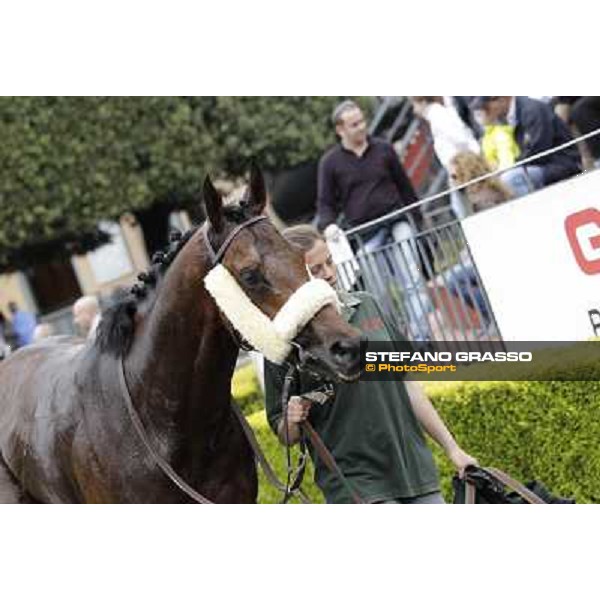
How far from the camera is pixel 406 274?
619 centimetres

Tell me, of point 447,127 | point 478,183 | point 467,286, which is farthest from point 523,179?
point 447,127

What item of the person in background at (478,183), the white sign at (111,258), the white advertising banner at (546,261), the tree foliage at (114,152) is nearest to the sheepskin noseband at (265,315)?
the white advertising banner at (546,261)

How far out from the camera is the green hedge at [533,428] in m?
4.62

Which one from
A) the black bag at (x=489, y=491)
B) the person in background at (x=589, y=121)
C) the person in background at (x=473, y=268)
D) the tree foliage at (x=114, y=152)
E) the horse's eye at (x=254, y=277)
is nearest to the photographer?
the horse's eye at (x=254, y=277)

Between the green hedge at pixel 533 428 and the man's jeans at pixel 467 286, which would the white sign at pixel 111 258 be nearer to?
the man's jeans at pixel 467 286

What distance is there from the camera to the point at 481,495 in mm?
4078

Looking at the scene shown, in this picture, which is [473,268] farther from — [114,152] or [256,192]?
[114,152]

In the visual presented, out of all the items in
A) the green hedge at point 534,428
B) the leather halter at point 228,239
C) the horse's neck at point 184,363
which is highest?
the leather halter at point 228,239

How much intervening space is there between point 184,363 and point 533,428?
1688 mm

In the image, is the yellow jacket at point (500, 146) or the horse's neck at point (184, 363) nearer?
the horse's neck at point (184, 363)

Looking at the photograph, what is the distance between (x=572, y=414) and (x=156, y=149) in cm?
668

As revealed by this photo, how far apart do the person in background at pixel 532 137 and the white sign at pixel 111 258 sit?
458cm
